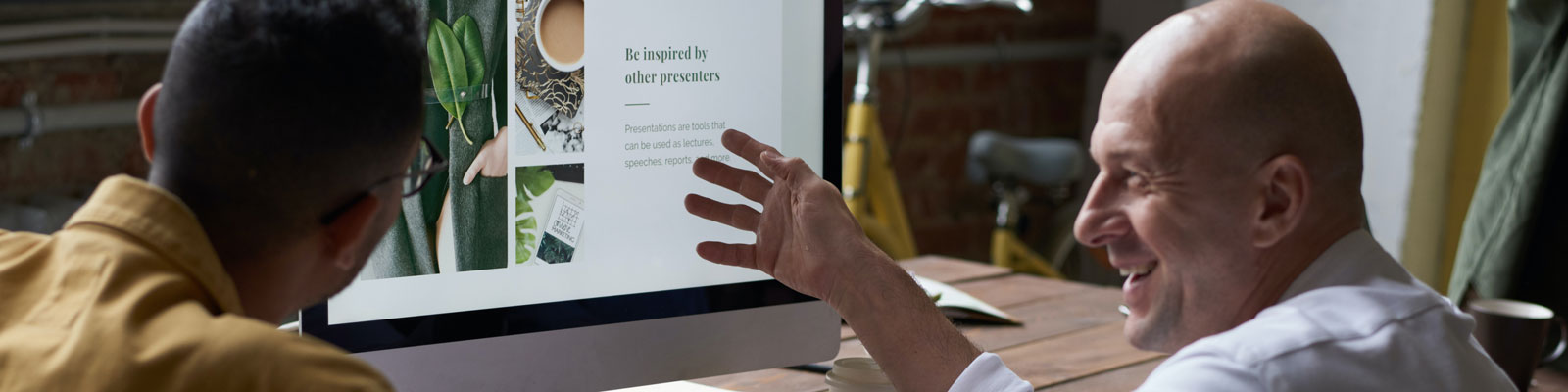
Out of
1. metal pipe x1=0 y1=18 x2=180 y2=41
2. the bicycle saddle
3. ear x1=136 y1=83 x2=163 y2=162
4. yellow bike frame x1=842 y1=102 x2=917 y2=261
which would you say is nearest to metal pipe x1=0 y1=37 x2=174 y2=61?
metal pipe x1=0 y1=18 x2=180 y2=41

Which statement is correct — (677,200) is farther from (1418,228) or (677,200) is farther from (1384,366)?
(1418,228)

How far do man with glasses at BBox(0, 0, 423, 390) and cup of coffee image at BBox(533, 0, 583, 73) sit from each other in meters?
0.20

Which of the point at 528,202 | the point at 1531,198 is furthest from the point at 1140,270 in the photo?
the point at 1531,198

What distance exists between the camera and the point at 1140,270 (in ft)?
2.79

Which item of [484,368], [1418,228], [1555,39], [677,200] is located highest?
[1555,39]

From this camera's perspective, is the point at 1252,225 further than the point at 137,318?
Yes

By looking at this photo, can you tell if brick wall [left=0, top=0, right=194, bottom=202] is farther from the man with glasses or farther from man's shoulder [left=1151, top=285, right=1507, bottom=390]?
man's shoulder [left=1151, top=285, right=1507, bottom=390]

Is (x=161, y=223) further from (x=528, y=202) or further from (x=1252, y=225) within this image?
(x=1252, y=225)

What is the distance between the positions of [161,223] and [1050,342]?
94cm

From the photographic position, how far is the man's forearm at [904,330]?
955mm

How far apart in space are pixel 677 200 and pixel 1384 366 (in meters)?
0.49

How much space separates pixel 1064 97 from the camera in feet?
13.4

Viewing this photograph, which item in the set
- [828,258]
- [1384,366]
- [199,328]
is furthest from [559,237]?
[1384,366]

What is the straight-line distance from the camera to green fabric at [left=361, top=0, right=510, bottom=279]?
0.86 metres
